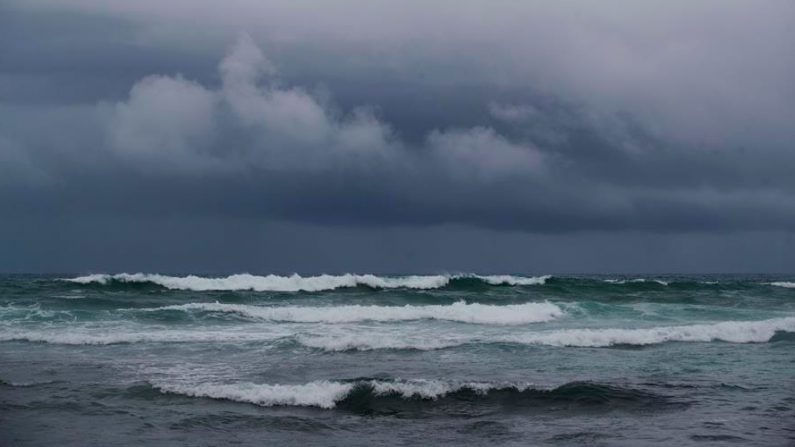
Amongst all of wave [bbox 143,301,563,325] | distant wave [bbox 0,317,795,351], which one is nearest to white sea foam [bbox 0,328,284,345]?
distant wave [bbox 0,317,795,351]

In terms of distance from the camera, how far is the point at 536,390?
536 inches

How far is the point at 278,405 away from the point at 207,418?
54.4 inches

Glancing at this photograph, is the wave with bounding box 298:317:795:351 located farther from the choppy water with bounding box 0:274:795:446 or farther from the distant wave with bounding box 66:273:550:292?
the distant wave with bounding box 66:273:550:292

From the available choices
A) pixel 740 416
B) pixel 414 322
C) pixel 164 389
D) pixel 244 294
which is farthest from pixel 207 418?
pixel 244 294

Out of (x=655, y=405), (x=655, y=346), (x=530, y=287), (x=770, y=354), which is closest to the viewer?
(x=655, y=405)

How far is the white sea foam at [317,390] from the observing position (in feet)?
42.8

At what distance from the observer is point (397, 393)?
525 inches

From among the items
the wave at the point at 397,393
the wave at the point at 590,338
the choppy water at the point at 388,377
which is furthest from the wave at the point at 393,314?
the wave at the point at 397,393

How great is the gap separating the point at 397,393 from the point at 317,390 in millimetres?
1384

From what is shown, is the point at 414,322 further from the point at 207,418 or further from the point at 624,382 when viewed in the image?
the point at 207,418

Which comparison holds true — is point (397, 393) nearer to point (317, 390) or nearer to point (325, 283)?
point (317, 390)

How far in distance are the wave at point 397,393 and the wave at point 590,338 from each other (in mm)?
5376

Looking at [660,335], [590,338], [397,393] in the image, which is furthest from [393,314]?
[397,393]

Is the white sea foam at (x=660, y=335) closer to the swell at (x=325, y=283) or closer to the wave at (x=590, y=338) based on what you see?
the wave at (x=590, y=338)
